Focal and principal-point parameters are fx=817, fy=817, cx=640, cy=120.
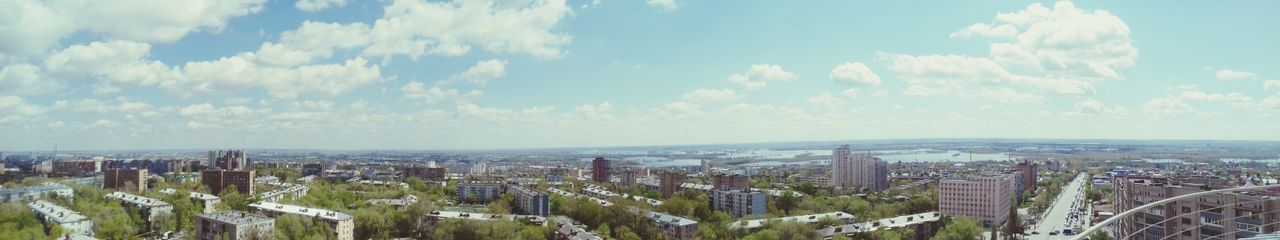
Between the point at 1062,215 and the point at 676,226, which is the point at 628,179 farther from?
the point at 676,226

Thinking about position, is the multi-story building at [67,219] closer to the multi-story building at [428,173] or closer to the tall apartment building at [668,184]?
the tall apartment building at [668,184]

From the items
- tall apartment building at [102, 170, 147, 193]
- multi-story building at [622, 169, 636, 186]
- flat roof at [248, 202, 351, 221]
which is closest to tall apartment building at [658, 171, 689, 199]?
multi-story building at [622, 169, 636, 186]

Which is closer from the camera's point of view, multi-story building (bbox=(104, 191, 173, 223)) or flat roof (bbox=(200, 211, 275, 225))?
flat roof (bbox=(200, 211, 275, 225))

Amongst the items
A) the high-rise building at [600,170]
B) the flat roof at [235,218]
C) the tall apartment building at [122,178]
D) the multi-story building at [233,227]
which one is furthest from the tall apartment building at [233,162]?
the multi-story building at [233,227]

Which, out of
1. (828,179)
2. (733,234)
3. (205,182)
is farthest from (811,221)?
(828,179)

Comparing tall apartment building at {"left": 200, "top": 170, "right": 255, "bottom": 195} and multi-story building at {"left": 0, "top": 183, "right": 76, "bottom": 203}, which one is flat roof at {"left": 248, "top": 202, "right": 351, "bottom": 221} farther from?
tall apartment building at {"left": 200, "top": 170, "right": 255, "bottom": 195}

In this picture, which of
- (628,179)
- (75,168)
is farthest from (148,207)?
(75,168)
